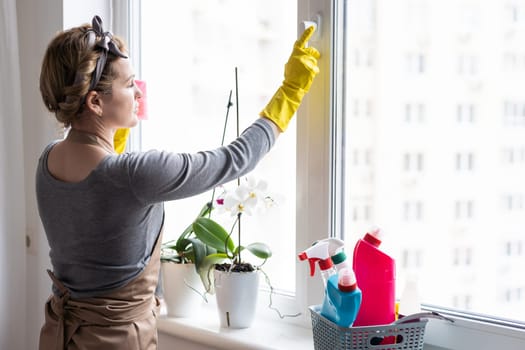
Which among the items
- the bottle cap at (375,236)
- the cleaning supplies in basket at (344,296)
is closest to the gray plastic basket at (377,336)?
the cleaning supplies in basket at (344,296)

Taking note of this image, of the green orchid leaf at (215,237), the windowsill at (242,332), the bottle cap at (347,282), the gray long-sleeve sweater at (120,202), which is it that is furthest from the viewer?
the green orchid leaf at (215,237)

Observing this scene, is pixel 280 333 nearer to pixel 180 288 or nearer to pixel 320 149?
pixel 180 288

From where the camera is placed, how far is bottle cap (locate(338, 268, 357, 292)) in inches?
41.0

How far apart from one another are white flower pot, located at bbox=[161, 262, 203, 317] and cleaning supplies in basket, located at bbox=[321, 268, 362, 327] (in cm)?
59

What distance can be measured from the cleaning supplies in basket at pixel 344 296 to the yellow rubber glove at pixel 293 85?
0.37 meters

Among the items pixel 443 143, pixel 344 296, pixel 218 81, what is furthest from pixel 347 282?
pixel 218 81

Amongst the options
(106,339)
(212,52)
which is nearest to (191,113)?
(212,52)

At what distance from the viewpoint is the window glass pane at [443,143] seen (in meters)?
1.19

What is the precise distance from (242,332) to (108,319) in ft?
1.24

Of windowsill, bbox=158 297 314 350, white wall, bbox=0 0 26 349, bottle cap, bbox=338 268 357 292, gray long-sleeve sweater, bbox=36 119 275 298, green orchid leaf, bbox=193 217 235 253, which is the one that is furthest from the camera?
white wall, bbox=0 0 26 349

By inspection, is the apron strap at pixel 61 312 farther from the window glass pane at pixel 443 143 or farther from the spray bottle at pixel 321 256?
the window glass pane at pixel 443 143

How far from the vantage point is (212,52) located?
1.77 metres

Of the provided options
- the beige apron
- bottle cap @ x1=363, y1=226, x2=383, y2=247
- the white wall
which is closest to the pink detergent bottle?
bottle cap @ x1=363, y1=226, x2=383, y2=247

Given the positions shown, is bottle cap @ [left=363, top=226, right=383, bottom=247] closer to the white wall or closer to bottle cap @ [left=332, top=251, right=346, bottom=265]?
bottle cap @ [left=332, top=251, right=346, bottom=265]
